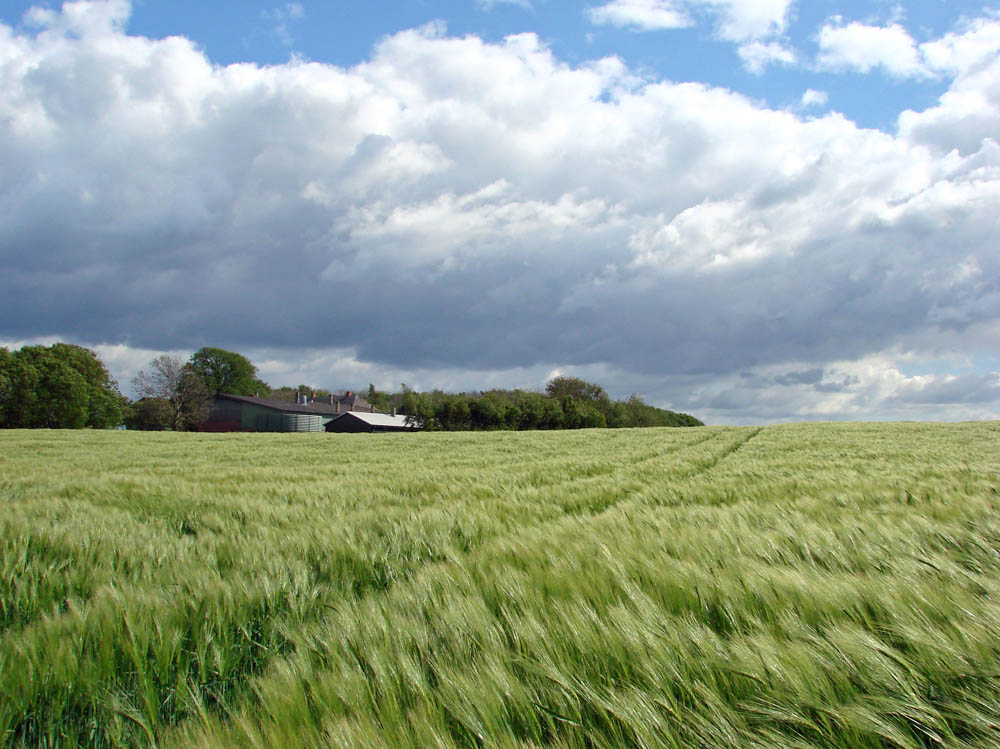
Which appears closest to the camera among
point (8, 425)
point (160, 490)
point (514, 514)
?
point (514, 514)

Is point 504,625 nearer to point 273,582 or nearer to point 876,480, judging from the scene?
point 273,582

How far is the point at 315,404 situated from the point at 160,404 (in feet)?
101

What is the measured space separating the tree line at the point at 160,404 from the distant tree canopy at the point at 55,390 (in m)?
0.08

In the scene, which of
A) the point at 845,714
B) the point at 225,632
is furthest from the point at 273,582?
the point at 845,714

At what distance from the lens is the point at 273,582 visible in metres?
2.26

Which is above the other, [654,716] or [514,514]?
[654,716]

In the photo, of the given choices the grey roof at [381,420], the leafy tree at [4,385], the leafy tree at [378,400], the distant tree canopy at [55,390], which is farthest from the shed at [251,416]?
the leafy tree at [378,400]

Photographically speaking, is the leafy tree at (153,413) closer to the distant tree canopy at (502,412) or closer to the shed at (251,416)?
the shed at (251,416)

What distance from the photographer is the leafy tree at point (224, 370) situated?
273 ft

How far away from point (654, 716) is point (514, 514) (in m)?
3.26

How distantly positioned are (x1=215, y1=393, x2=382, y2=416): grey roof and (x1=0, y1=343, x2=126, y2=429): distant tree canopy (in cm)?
1639

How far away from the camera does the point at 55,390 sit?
5344 cm

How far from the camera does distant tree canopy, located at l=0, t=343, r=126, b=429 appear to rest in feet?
167

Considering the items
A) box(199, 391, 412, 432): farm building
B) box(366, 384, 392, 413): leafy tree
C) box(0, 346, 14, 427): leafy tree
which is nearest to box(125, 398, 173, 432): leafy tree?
box(199, 391, 412, 432): farm building
